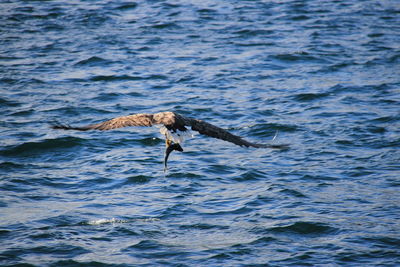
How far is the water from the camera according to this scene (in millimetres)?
8391

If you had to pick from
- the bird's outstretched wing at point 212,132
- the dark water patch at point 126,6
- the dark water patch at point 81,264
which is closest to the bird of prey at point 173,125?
the bird's outstretched wing at point 212,132

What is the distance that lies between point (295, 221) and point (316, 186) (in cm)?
127

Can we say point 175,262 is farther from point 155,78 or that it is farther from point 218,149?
point 155,78

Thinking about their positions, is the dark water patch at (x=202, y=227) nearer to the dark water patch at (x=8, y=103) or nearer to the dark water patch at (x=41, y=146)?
the dark water patch at (x=41, y=146)

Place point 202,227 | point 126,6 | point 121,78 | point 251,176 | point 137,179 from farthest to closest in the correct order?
point 126,6 < point 121,78 < point 251,176 < point 137,179 < point 202,227

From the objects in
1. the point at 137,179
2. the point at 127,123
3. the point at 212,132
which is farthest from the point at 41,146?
the point at 212,132

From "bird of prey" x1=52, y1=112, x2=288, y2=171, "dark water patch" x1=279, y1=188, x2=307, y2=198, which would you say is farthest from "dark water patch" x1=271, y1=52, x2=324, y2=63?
"bird of prey" x1=52, y1=112, x2=288, y2=171

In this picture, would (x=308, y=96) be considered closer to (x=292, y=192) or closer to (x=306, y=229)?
(x=292, y=192)

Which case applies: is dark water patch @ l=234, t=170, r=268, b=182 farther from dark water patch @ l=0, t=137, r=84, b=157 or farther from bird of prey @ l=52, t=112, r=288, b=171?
dark water patch @ l=0, t=137, r=84, b=157

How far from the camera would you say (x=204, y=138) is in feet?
40.2

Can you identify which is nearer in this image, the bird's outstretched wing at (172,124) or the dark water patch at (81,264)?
the dark water patch at (81,264)

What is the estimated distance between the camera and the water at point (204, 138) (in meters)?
8.39

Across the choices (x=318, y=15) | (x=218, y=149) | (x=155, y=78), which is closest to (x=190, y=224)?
(x=218, y=149)

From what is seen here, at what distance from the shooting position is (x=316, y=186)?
998 cm
